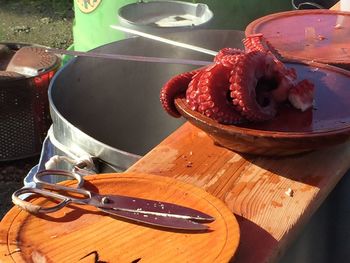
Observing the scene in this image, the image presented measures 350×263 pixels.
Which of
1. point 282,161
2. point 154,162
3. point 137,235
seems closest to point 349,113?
point 282,161

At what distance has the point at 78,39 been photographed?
11.0 ft

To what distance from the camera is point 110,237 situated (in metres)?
1.05

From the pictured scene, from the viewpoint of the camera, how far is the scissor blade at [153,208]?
1.08 meters

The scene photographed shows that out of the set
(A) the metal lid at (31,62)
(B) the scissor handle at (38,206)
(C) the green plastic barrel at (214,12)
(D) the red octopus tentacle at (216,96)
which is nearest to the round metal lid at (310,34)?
(D) the red octopus tentacle at (216,96)

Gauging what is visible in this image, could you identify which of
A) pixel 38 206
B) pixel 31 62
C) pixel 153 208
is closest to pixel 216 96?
pixel 153 208

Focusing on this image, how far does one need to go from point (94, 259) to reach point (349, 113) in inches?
25.3

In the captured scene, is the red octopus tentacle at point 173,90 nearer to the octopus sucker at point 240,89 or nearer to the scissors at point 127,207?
the octopus sucker at point 240,89

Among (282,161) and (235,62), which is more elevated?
(235,62)

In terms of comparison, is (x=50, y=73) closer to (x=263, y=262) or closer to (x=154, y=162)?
(x=154, y=162)

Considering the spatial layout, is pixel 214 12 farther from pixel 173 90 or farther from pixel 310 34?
pixel 173 90

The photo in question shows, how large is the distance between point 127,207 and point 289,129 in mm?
383

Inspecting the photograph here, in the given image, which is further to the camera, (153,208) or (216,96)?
(216,96)

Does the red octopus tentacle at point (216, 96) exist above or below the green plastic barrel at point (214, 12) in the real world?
above

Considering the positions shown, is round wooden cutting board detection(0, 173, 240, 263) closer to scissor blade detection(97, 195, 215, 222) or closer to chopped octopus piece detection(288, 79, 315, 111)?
scissor blade detection(97, 195, 215, 222)
